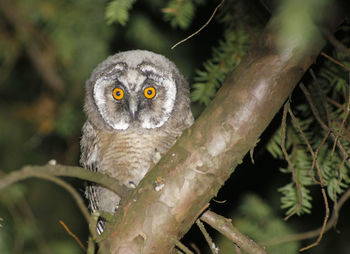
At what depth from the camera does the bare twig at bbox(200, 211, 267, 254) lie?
1682 mm

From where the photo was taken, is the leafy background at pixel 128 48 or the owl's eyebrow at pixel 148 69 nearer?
the leafy background at pixel 128 48

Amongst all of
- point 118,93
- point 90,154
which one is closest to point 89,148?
point 90,154

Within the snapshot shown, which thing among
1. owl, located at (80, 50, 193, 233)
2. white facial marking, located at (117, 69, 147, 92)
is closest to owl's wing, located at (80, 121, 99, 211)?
owl, located at (80, 50, 193, 233)

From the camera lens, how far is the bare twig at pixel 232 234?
1.68 meters

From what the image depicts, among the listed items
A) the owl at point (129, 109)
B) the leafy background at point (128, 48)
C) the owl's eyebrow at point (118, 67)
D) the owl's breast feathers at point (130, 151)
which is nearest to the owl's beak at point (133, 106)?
the owl at point (129, 109)

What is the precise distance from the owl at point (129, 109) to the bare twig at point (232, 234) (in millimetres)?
794

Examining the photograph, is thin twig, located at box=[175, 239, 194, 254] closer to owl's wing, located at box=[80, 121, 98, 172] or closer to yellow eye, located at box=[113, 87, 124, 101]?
owl's wing, located at box=[80, 121, 98, 172]

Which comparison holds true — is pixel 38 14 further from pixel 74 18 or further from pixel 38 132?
pixel 38 132

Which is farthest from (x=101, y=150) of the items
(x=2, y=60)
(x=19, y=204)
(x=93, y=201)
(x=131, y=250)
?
(x=2, y=60)

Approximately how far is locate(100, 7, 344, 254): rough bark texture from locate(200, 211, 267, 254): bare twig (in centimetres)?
10

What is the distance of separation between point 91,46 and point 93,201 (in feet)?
4.81

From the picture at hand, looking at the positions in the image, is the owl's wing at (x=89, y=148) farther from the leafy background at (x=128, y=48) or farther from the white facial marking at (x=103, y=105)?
the leafy background at (x=128, y=48)

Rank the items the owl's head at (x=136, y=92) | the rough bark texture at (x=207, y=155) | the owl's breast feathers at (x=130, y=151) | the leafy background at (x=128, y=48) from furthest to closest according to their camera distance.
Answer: the owl's head at (x=136, y=92) → the leafy background at (x=128, y=48) → the owl's breast feathers at (x=130, y=151) → the rough bark texture at (x=207, y=155)

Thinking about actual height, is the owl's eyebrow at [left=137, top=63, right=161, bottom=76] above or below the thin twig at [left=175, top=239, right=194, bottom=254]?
above
